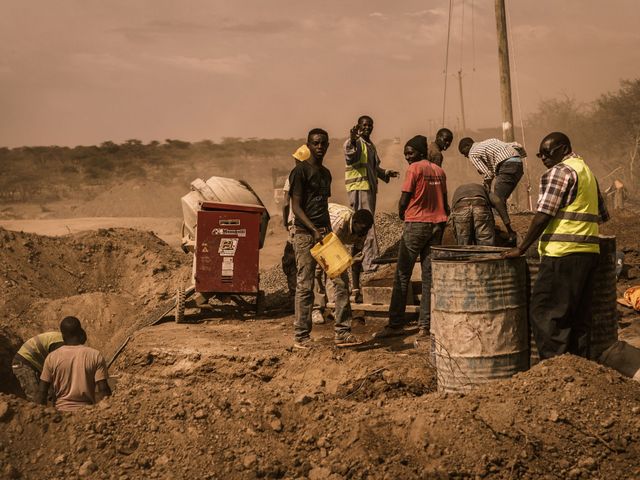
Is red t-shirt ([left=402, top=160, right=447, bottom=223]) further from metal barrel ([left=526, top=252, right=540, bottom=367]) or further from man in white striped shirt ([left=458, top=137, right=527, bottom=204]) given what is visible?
man in white striped shirt ([left=458, top=137, right=527, bottom=204])

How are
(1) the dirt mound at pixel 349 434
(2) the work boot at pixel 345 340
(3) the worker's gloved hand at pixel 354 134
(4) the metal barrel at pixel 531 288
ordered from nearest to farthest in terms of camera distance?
(1) the dirt mound at pixel 349 434, (4) the metal barrel at pixel 531 288, (2) the work boot at pixel 345 340, (3) the worker's gloved hand at pixel 354 134

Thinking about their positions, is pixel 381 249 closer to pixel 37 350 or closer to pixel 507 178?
pixel 507 178

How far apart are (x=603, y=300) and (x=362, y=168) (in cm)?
452

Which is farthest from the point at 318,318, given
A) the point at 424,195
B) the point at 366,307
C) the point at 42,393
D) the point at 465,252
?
the point at 42,393

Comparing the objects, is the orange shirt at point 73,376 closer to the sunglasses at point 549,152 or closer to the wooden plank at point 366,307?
the wooden plank at point 366,307

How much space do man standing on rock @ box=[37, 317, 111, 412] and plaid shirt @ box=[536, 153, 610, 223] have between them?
3.97 metres

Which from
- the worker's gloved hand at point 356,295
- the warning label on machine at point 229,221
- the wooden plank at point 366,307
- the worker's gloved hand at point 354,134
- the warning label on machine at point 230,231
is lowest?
the wooden plank at point 366,307

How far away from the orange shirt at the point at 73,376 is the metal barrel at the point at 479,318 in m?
3.03

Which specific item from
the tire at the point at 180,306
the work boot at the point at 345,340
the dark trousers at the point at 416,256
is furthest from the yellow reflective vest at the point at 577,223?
the tire at the point at 180,306

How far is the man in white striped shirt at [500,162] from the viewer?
9484 mm

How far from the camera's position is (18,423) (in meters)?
5.89

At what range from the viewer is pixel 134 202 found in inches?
1382

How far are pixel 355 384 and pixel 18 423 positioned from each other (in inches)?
113

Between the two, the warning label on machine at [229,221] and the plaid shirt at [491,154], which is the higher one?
the plaid shirt at [491,154]
